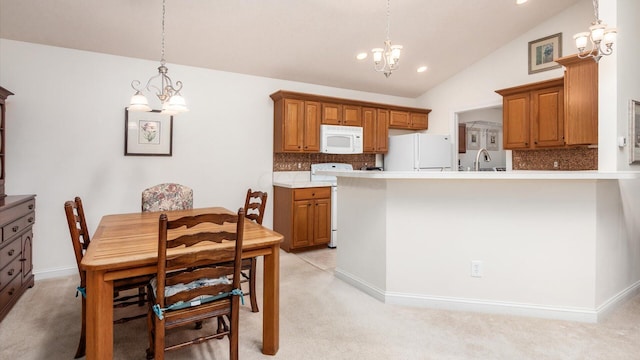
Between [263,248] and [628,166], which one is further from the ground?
[628,166]

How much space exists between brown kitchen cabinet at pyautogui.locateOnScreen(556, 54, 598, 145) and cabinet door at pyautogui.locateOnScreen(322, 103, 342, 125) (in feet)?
8.61

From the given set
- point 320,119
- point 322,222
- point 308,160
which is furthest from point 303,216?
point 320,119

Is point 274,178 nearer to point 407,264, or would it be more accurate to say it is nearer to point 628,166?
point 407,264

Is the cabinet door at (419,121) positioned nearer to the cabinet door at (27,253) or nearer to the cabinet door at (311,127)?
the cabinet door at (311,127)

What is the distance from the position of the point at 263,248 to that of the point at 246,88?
3023 millimetres

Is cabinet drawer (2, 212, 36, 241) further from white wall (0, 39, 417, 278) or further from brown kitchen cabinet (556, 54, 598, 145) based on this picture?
brown kitchen cabinet (556, 54, 598, 145)

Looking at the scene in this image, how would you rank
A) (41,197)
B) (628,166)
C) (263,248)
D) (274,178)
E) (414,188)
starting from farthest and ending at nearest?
1. (274,178)
2. (41,197)
3. (628,166)
4. (414,188)
5. (263,248)

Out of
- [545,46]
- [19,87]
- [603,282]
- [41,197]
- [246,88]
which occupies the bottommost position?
[603,282]

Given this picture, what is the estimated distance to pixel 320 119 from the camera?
4668 mm

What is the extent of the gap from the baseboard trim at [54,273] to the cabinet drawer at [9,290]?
563mm

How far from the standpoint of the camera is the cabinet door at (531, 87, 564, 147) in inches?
154

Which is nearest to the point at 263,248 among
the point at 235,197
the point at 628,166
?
the point at 235,197

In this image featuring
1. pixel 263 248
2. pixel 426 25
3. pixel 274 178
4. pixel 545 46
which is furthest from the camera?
pixel 274 178

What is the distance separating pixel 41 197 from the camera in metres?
3.34
